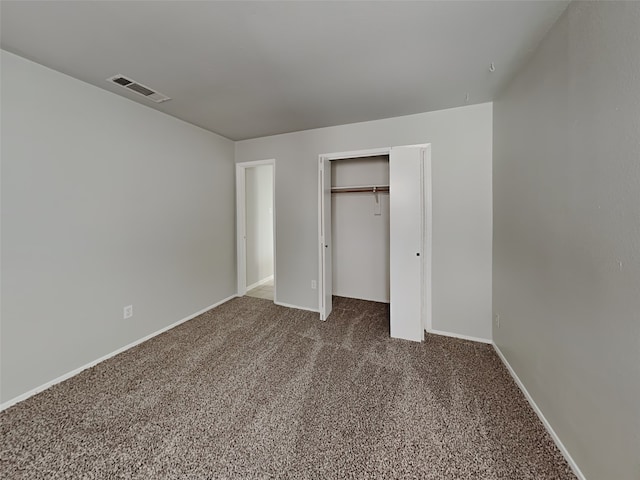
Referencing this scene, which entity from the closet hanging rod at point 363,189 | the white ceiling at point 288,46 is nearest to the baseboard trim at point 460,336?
the closet hanging rod at point 363,189

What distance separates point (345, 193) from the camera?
3795 millimetres

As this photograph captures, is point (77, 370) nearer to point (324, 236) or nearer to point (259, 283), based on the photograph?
point (324, 236)

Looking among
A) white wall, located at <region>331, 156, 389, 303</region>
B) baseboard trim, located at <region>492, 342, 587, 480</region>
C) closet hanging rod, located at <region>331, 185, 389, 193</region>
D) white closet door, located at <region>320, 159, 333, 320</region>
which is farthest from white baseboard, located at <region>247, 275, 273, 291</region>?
baseboard trim, located at <region>492, 342, 587, 480</region>

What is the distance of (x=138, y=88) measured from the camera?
2.17 metres

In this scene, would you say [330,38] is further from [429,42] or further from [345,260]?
[345,260]

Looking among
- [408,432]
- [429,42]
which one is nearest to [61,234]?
[408,432]

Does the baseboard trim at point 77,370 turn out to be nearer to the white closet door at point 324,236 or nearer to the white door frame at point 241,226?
the white door frame at point 241,226

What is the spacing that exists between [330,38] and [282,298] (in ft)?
10.1

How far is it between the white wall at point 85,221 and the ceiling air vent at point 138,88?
A: 254 millimetres

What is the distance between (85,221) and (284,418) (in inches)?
91.3

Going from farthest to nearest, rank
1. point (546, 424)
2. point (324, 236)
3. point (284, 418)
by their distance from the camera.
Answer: point (324, 236) → point (284, 418) → point (546, 424)

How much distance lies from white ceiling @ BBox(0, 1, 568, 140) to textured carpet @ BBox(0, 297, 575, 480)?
97.2 inches

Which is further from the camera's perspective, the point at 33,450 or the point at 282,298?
the point at 282,298

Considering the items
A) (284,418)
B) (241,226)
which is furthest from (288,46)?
(241,226)
